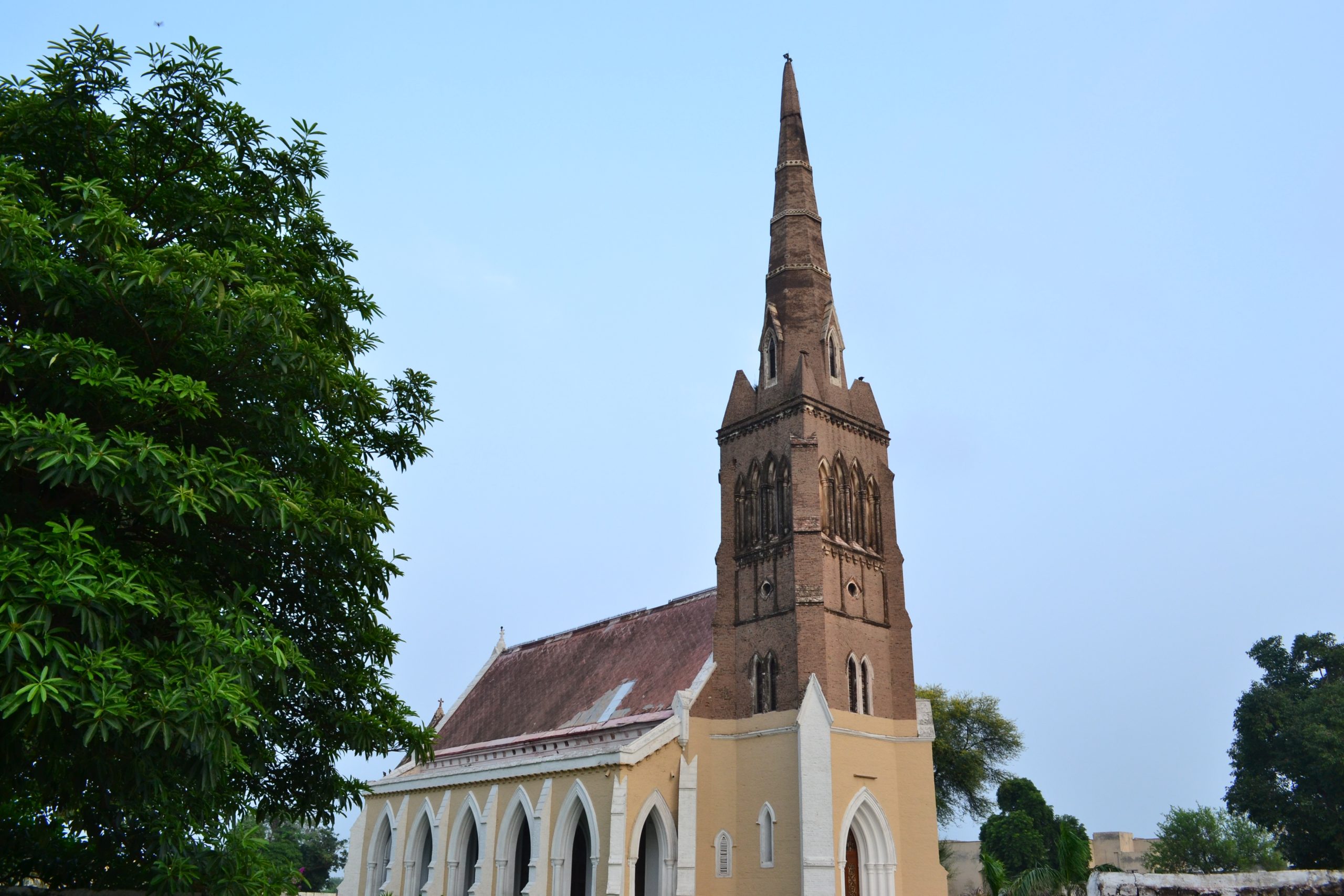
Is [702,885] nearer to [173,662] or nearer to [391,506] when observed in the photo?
[391,506]

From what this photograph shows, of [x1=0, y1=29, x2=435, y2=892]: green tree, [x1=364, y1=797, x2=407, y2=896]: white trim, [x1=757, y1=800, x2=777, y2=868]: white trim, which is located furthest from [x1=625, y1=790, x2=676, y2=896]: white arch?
[x1=0, y1=29, x2=435, y2=892]: green tree

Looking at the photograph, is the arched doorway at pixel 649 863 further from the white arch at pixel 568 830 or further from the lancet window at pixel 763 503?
the lancet window at pixel 763 503

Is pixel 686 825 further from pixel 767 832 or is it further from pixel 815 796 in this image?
pixel 815 796

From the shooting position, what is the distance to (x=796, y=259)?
35531 millimetres

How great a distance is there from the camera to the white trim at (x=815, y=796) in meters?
26.8

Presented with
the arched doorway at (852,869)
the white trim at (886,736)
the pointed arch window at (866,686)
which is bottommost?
→ the arched doorway at (852,869)

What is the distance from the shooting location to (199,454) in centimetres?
1223

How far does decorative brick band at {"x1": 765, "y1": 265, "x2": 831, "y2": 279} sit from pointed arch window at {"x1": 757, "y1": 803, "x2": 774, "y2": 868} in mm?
17369

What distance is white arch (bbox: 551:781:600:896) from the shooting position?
29516 millimetres

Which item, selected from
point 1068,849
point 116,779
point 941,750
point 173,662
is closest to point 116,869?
point 116,779

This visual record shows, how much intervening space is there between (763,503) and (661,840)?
10.4 meters

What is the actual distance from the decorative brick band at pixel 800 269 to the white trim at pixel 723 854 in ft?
59.4

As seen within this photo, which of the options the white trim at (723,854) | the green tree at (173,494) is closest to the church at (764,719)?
the white trim at (723,854)

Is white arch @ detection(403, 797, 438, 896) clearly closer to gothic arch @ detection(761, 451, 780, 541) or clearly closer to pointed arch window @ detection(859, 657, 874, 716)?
gothic arch @ detection(761, 451, 780, 541)
